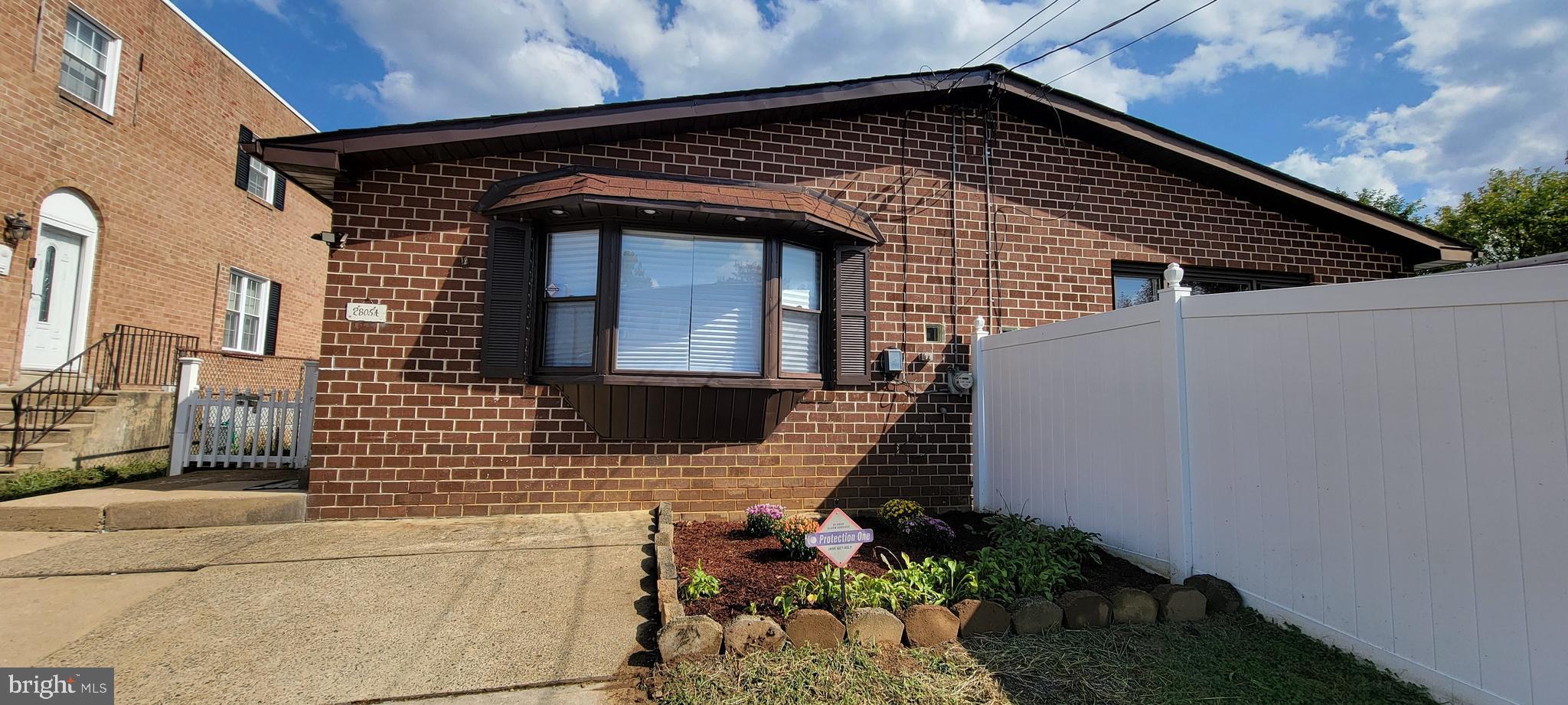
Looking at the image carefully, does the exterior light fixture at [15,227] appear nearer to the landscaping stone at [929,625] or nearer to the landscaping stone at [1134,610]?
the landscaping stone at [929,625]

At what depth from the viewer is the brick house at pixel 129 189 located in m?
8.48

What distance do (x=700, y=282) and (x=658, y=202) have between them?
0.78m

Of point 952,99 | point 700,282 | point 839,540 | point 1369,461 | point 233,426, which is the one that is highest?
point 952,99

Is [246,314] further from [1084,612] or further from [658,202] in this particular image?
[1084,612]

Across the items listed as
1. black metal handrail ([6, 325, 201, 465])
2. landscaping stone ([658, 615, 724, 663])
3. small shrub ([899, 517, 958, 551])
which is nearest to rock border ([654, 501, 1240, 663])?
landscaping stone ([658, 615, 724, 663])

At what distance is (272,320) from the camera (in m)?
13.3

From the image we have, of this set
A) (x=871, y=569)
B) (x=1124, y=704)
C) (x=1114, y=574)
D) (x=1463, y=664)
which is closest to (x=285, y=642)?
(x=871, y=569)

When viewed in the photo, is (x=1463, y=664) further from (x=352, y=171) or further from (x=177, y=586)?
(x=352, y=171)

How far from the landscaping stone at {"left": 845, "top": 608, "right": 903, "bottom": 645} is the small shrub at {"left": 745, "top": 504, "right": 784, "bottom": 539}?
1.98 meters

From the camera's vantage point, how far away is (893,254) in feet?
21.2

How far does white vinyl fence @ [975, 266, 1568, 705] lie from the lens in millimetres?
2400

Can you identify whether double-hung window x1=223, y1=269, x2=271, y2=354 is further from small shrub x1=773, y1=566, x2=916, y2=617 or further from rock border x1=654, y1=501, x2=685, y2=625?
small shrub x1=773, y1=566, x2=916, y2=617

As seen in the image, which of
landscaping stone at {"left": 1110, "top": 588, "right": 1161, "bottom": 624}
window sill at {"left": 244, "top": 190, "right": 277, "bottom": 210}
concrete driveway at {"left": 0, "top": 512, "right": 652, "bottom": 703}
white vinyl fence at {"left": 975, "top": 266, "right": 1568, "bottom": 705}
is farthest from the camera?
window sill at {"left": 244, "top": 190, "right": 277, "bottom": 210}

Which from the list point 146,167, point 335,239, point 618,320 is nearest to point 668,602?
point 618,320
